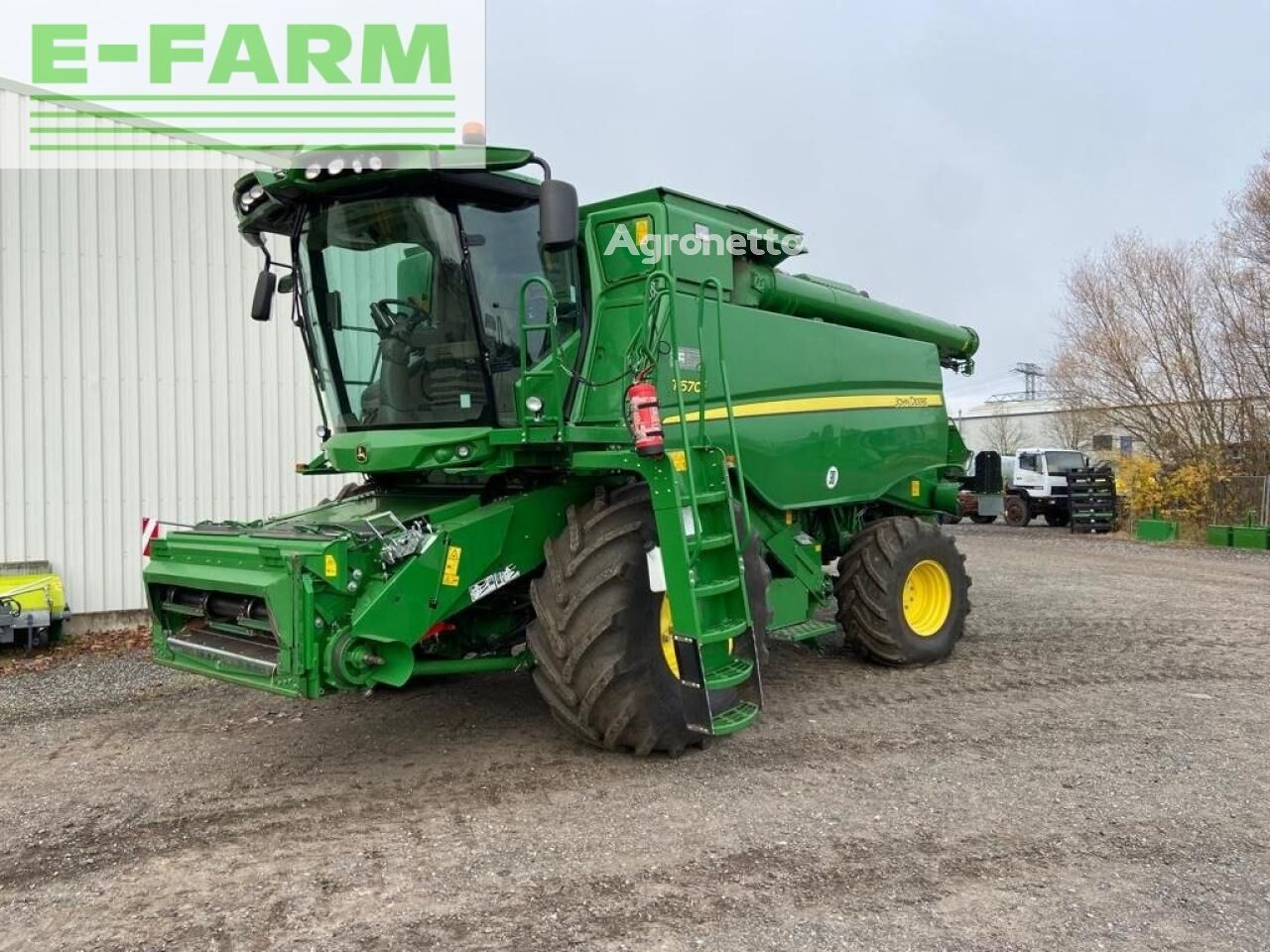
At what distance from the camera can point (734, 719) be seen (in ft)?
13.8

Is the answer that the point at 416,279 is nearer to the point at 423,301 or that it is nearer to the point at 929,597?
the point at 423,301

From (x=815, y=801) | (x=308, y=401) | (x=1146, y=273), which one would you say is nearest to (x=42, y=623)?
(x=308, y=401)

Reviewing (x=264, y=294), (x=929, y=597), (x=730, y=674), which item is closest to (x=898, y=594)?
(x=929, y=597)

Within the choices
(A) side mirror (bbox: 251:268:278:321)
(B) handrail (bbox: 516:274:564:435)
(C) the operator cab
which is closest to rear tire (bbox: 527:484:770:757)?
(B) handrail (bbox: 516:274:564:435)

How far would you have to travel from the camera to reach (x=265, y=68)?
8.30 meters

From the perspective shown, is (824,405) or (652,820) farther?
(824,405)

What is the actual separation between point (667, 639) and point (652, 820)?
92cm

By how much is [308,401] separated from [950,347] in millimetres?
6064

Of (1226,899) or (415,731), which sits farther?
(415,731)

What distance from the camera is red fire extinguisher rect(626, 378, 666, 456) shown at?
4.06m

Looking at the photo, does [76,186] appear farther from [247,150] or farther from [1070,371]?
[1070,371]

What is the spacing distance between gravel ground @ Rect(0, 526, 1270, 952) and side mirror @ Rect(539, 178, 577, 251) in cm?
237

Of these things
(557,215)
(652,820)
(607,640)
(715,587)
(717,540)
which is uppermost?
(557,215)

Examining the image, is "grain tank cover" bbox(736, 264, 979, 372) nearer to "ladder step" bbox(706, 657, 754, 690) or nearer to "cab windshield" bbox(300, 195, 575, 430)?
"cab windshield" bbox(300, 195, 575, 430)
